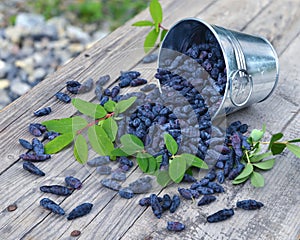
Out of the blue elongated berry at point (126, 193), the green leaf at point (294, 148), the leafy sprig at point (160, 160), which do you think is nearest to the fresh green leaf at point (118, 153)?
the leafy sprig at point (160, 160)

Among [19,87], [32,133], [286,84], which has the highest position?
[32,133]

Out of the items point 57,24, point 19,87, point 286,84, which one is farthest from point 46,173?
point 57,24

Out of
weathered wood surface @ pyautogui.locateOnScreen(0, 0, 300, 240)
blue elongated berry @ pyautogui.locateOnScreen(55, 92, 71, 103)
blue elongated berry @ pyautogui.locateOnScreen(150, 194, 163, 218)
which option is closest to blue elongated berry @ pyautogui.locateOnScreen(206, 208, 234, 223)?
weathered wood surface @ pyautogui.locateOnScreen(0, 0, 300, 240)

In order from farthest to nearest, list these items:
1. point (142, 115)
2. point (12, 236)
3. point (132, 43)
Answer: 1. point (132, 43)
2. point (142, 115)
3. point (12, 236)

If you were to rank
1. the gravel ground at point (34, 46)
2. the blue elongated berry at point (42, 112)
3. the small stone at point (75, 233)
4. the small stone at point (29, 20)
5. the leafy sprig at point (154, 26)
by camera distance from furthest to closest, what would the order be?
the small stone at point (29, 20) → the gravel ground at point (34, 46) → the leafy sprig at point (154, 26) → the blue elongated berry at point (42, 112) → the small stone at point (75, 233)

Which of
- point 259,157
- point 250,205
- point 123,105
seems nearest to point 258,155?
point 259,157

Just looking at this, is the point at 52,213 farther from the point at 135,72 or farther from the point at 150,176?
the point at 135,72

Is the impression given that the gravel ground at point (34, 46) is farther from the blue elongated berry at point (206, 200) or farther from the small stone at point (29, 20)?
the blue elongated berry at point (206, 200)

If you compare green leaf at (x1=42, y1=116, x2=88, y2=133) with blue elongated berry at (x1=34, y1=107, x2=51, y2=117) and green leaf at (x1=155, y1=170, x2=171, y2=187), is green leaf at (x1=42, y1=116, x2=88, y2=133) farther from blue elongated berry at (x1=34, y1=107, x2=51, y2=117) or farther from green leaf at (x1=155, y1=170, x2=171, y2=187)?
green leaf at (x1=155, y1=170, x2=171, y2=187)
